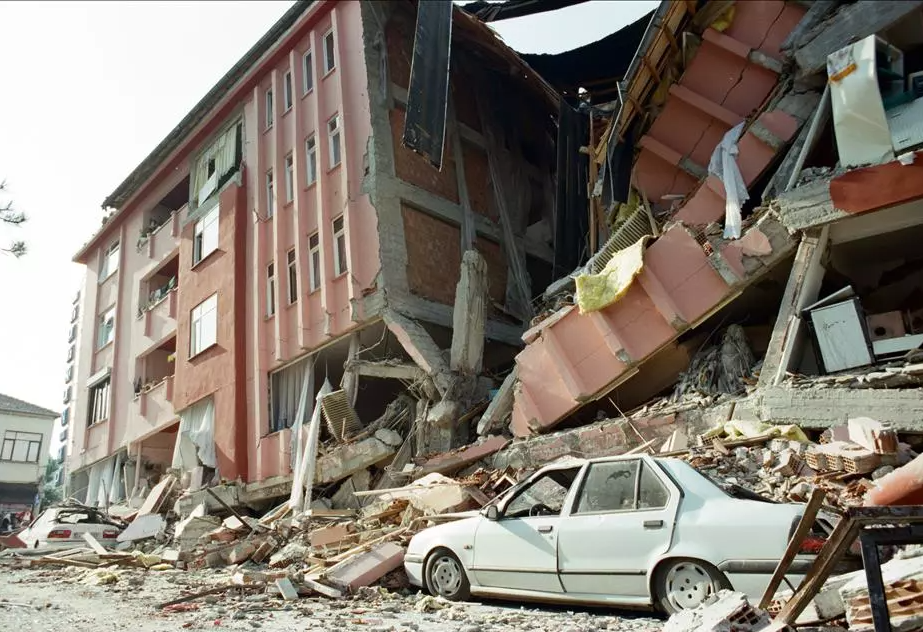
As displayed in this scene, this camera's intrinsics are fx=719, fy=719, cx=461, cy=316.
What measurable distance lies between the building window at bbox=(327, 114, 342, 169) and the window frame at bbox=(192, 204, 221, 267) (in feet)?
16.7

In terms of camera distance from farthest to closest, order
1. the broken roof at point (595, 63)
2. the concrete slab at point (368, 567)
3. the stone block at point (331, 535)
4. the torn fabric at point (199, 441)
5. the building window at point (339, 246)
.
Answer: the torn fabric at point (199, 441)
the broken roof at point (595, 63)
the building window at point (339, 246)
the stone block at point (331, 535)
the concrete slab at point (368, 567)

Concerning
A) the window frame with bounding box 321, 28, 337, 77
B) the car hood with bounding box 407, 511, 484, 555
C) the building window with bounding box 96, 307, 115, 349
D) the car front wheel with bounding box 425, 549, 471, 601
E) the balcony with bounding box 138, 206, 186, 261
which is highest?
the window frame with bounding box 321, 28, 337, 77

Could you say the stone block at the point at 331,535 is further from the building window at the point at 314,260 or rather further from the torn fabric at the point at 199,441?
the torn fabric at the point at 199,441

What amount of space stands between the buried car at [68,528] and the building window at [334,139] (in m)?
10.0

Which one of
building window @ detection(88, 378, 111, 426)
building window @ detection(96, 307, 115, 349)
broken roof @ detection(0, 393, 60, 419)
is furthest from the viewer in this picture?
broken roof @ detection(0, 393, 60, 419)

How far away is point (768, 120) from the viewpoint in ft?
36.2

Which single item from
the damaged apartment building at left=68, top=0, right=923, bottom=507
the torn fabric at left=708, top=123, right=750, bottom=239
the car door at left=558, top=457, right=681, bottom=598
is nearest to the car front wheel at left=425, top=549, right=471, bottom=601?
the car door at left=558, top=457, right=681, bottom=598

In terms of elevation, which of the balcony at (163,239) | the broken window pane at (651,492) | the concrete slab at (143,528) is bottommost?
the broken window pane at (651,492)

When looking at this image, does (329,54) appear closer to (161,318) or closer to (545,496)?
(161,318)

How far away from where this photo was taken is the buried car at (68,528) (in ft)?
52.6

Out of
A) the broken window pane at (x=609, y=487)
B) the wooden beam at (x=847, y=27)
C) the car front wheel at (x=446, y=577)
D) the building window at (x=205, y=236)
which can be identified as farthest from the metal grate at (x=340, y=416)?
the wooden beam at (x=847, y=27)

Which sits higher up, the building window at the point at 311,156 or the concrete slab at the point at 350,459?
the building window at the point at 311,156

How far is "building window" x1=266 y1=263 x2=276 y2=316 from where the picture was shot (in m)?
18.1

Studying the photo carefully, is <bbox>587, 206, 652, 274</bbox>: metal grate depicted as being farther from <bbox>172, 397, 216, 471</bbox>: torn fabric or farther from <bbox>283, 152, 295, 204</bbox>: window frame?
<bbox>172, 397, 216, 471</bbox>: torn fabric
